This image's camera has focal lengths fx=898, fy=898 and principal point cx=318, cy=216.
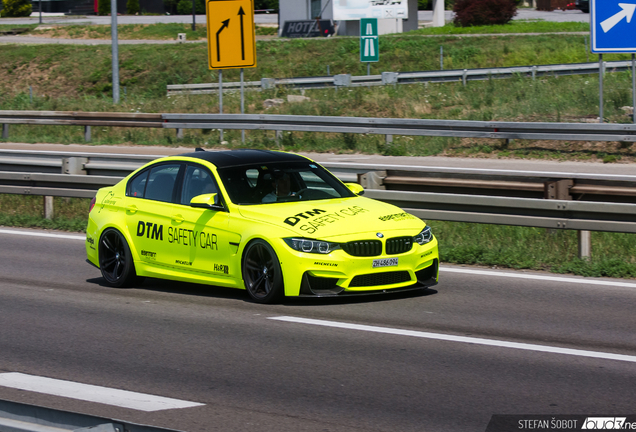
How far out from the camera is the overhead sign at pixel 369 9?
2245 inches

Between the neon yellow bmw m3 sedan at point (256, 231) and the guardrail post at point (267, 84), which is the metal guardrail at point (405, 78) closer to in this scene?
the guardrail post at point (267, 84)

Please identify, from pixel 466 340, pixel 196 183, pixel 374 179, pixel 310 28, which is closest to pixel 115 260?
pixel 196 183

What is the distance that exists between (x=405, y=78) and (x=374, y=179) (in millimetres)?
23574

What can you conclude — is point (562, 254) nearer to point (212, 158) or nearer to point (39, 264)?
point (212, 158)

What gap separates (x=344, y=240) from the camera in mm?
8211

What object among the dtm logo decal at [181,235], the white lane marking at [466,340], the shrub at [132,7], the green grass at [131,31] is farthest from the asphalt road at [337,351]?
the shrub at [132,7]

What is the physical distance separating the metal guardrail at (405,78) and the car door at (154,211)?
23.1 metres

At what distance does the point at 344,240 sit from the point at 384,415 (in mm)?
2964

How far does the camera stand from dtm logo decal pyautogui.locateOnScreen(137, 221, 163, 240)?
944 centimetres

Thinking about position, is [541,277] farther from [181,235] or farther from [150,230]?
[150,230]

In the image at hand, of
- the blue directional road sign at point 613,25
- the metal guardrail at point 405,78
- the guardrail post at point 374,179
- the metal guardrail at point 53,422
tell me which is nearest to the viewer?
the metal guardrail at point 53,422

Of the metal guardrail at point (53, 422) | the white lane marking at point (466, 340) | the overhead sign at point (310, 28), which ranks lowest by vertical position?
the white lane marking at point (466, 340)

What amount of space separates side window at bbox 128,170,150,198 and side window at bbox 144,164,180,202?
7 cm

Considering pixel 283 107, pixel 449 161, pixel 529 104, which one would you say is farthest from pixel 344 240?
pixel 283 107
